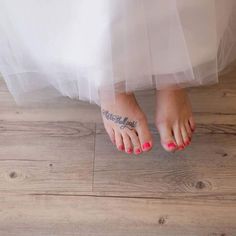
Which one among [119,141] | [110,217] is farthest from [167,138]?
[110,217]

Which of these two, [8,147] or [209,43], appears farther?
[8,147]

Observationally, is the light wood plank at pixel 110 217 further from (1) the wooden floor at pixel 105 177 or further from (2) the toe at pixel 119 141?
(2) the toe at pixel 119 141

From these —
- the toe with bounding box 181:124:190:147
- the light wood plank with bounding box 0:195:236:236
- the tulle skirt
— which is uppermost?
the tulle skirt

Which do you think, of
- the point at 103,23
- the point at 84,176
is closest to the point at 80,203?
the point at 84,176

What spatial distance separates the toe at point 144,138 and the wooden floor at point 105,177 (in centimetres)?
3

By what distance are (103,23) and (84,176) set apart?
1.16 ft

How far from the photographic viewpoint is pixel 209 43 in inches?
28.5

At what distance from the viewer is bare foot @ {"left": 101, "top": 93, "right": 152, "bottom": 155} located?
833 millimetres

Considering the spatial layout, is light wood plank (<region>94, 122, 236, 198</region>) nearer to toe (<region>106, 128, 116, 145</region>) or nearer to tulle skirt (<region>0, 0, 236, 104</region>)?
toe (<region>106, 128, 116, 145</region>)

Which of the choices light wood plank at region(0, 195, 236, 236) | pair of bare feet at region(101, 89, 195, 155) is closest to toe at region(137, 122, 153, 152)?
pair of bare feet at region(101, 89, 195, 155)

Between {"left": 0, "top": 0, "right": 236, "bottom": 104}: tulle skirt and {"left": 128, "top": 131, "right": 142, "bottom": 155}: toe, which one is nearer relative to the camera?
{"left": 0, "top": 0, "right": 236, "bottom": 104}: tulle skirt

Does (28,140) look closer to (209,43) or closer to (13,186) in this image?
(13,186)

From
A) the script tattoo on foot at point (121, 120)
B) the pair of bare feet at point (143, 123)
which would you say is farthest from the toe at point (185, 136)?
the script tattoo on foot at point (121, 120)

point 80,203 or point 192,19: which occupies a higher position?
point 192,19
